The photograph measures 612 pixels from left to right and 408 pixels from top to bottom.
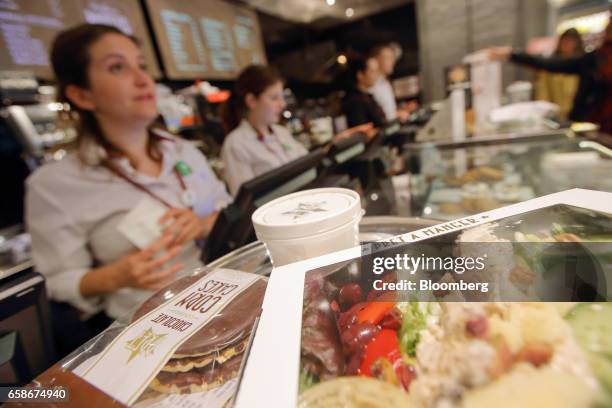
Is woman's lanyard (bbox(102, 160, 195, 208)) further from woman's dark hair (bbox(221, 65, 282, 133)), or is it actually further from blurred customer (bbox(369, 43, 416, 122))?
blurred customer (bbox(369, 43, 416, 122))

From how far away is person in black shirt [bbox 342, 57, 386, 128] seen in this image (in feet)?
10.6

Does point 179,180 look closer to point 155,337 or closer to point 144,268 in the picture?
point 144,268

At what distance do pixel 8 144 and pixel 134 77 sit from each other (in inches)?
105

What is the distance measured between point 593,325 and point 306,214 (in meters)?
0.38

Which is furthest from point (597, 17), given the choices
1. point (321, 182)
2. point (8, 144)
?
point (8, 144)

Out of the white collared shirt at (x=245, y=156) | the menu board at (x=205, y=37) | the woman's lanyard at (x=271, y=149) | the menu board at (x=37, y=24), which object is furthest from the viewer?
the menu board at (x=205, y=37)

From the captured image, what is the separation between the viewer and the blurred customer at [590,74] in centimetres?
238

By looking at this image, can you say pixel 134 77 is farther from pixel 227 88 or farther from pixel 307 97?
pixel 307 97

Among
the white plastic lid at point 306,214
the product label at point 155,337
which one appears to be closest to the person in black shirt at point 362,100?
the white plastic lid at point 306,214

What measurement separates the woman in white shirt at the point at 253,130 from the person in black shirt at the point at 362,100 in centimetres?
101

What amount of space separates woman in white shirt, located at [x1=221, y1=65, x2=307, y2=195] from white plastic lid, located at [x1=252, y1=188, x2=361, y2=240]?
5.66 feet

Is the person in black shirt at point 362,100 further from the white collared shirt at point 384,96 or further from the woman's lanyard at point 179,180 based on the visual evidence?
the woman's lanyard at point 179,180

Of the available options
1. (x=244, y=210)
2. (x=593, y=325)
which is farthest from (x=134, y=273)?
(x=593, y=325)

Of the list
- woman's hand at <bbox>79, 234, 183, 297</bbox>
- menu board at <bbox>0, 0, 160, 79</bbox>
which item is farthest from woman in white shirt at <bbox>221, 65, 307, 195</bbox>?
menu board at <bbox>0, 0, 160, 79</bbox>
